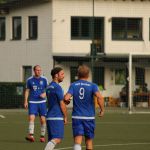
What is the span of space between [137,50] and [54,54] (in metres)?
5.30

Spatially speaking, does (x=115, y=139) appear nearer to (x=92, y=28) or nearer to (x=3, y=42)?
(x=92, y=28)

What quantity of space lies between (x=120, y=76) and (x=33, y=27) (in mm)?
6299

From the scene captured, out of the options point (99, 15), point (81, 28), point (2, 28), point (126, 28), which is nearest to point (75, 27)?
point (81, 28)

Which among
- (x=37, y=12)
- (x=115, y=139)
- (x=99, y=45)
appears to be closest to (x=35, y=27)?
(x=37, y=12)

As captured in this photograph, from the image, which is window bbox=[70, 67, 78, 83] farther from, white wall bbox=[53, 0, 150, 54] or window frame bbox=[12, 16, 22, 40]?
window frame bbox=[12, 16, 22, 40]

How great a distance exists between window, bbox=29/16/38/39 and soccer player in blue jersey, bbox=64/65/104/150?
3464cm

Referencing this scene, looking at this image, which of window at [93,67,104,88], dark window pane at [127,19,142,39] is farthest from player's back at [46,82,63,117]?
dark window pane at [127,19,142,39]

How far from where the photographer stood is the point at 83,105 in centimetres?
1488

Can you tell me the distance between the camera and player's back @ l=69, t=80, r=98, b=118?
14766mm

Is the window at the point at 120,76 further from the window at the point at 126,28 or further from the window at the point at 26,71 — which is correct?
the window at the point at 26,71

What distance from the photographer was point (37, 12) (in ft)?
161

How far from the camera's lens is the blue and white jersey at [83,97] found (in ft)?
48.4

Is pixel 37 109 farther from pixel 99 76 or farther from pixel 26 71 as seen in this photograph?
pixel 26 71

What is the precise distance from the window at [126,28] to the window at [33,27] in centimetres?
481
